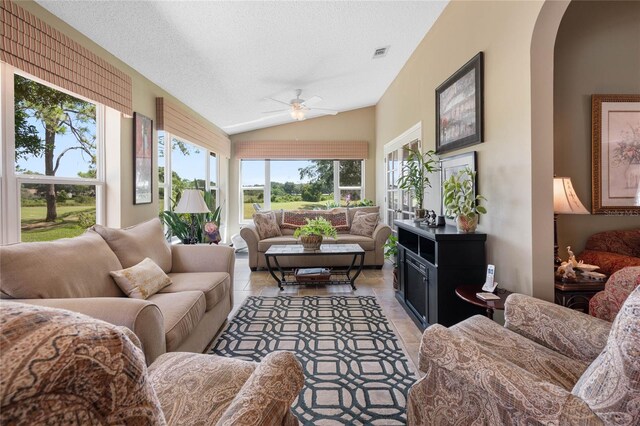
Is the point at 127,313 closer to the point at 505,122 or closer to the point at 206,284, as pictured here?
the point at 206,284

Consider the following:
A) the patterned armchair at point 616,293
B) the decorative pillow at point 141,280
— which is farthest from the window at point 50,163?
Answer: the patterned armchair at point 616,293

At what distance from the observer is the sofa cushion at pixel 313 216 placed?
551 cm

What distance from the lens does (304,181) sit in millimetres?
6840

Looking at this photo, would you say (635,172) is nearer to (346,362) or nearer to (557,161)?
(557,161)

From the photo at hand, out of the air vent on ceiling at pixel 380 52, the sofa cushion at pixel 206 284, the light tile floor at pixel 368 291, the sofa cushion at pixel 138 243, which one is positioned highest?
the air vent on ceiling at pixel 380 52

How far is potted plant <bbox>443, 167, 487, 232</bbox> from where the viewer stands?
2389mm

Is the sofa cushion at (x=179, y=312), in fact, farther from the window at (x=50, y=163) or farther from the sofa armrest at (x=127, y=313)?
the window at (x=50, y=163)

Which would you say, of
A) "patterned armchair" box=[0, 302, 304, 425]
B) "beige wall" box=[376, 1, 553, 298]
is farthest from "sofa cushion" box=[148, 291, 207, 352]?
"beige wall" box=[376, 1, 553, 298]

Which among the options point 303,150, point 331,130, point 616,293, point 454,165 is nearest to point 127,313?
point 616,293

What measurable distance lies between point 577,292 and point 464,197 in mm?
966

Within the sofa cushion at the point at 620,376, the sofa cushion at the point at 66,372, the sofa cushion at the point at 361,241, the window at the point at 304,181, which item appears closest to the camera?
the sofa cushion at the point at 66,372

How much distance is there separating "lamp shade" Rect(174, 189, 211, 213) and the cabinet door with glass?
2.62 meters

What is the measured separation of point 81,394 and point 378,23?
12.0 feet

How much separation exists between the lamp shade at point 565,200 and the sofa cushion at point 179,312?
2.43 m
